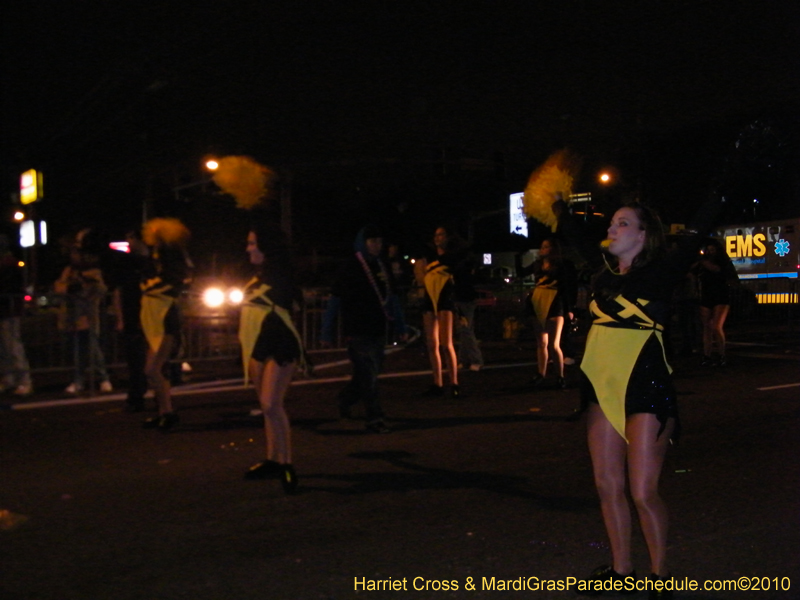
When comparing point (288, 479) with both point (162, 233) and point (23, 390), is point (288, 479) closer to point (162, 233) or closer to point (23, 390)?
point (162, 233)

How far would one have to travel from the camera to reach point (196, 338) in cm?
1314

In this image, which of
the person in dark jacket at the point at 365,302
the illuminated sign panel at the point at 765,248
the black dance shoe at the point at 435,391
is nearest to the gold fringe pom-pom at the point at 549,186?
the person in dark jacket at the point at 365,302

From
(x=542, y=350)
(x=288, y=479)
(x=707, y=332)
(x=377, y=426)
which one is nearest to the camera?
(x=288, y=479)

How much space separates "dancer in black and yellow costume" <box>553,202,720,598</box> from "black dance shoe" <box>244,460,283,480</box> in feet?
9.51

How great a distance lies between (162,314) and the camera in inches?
336

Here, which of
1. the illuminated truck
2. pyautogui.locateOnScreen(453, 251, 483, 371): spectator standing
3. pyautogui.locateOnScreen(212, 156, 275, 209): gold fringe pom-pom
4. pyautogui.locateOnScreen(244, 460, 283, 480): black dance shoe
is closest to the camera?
pyautogui.locateOnScreen(244, 460, 283, 480): black dance shoe

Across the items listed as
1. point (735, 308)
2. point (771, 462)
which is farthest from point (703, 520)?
point (735, 308)

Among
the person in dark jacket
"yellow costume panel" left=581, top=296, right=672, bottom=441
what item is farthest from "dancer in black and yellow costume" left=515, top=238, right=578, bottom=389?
"yellow costume panel" left=581, top=296, right=672, bottom=441

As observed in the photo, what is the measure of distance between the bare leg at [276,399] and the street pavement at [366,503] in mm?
315

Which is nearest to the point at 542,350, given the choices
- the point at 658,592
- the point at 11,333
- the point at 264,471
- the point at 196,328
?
the point at 196,328

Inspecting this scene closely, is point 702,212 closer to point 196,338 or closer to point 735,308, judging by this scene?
point 196,338

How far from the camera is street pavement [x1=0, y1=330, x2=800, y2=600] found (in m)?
4.61

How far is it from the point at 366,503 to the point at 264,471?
94cm

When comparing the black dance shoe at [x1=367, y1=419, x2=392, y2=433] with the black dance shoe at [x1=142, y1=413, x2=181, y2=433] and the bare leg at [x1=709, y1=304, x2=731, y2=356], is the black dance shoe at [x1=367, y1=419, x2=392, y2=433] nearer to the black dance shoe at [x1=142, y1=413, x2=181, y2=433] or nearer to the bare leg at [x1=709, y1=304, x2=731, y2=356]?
the black dance shoe at [x1=142, y1=413, x2=181, y2=433]
